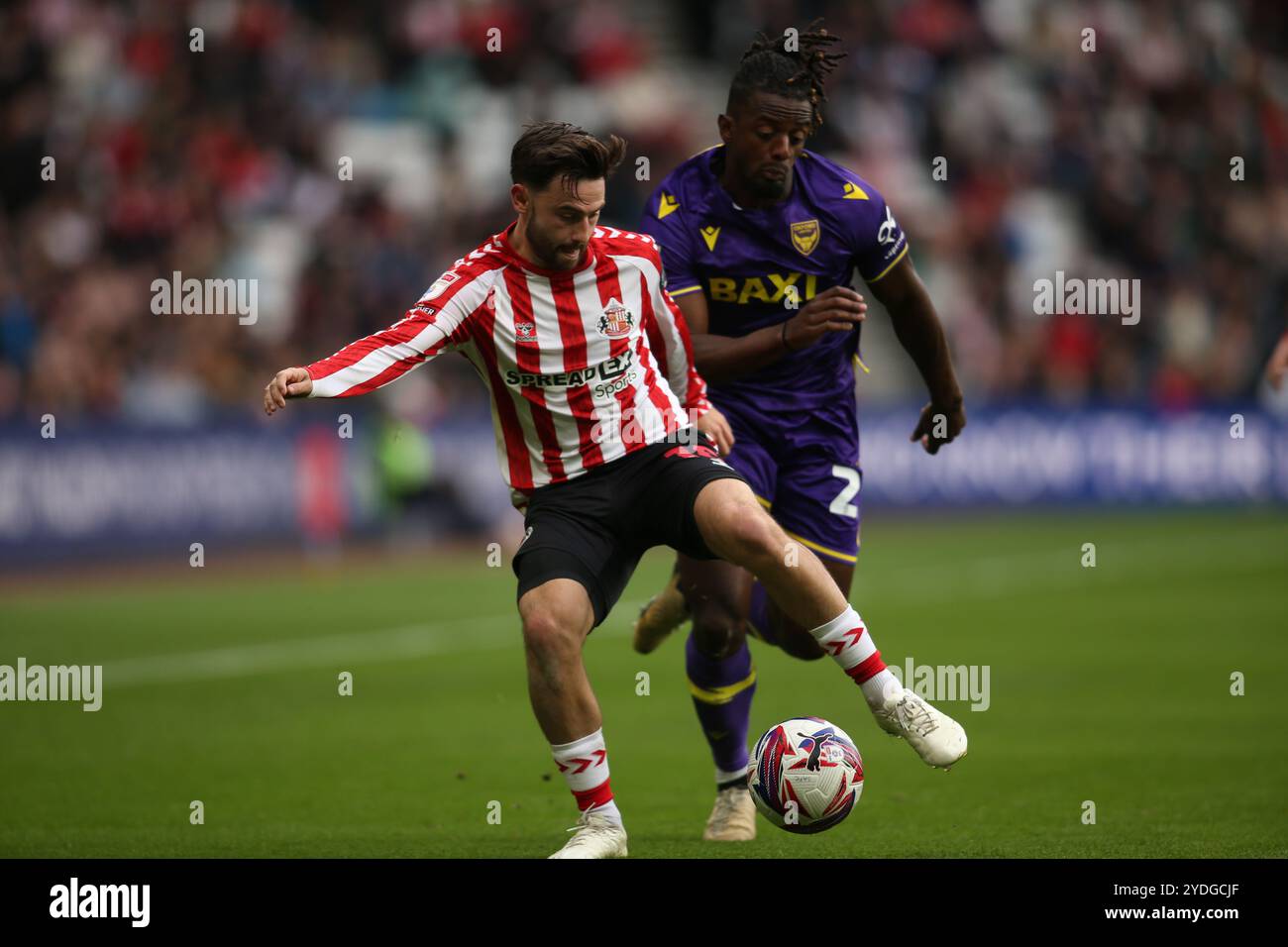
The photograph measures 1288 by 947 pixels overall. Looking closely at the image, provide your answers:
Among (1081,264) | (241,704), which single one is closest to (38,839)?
(241,704)

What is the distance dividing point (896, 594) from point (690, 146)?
30.6 ft

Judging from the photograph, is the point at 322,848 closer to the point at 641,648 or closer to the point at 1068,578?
the point at 641,648

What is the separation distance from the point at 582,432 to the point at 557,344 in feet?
1.12

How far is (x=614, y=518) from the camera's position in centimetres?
668

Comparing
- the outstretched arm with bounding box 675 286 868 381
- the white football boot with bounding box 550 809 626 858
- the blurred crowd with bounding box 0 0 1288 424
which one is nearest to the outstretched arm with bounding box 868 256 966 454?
the outstretched arm with bounding box 675 286 868 381

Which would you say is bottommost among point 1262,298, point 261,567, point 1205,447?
point 261,567

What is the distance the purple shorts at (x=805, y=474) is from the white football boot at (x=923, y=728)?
1.52m

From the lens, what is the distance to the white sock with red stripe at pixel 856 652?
6.42m

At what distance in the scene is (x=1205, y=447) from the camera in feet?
75.8

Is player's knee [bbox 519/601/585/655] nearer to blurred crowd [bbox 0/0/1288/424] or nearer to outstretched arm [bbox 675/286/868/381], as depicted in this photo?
outstretched arm [bbox 675/286/868/381]

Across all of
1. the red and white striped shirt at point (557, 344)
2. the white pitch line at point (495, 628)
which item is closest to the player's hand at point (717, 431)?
the red and white striped shirt at point (557, 344)

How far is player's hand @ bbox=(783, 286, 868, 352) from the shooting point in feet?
22.9
